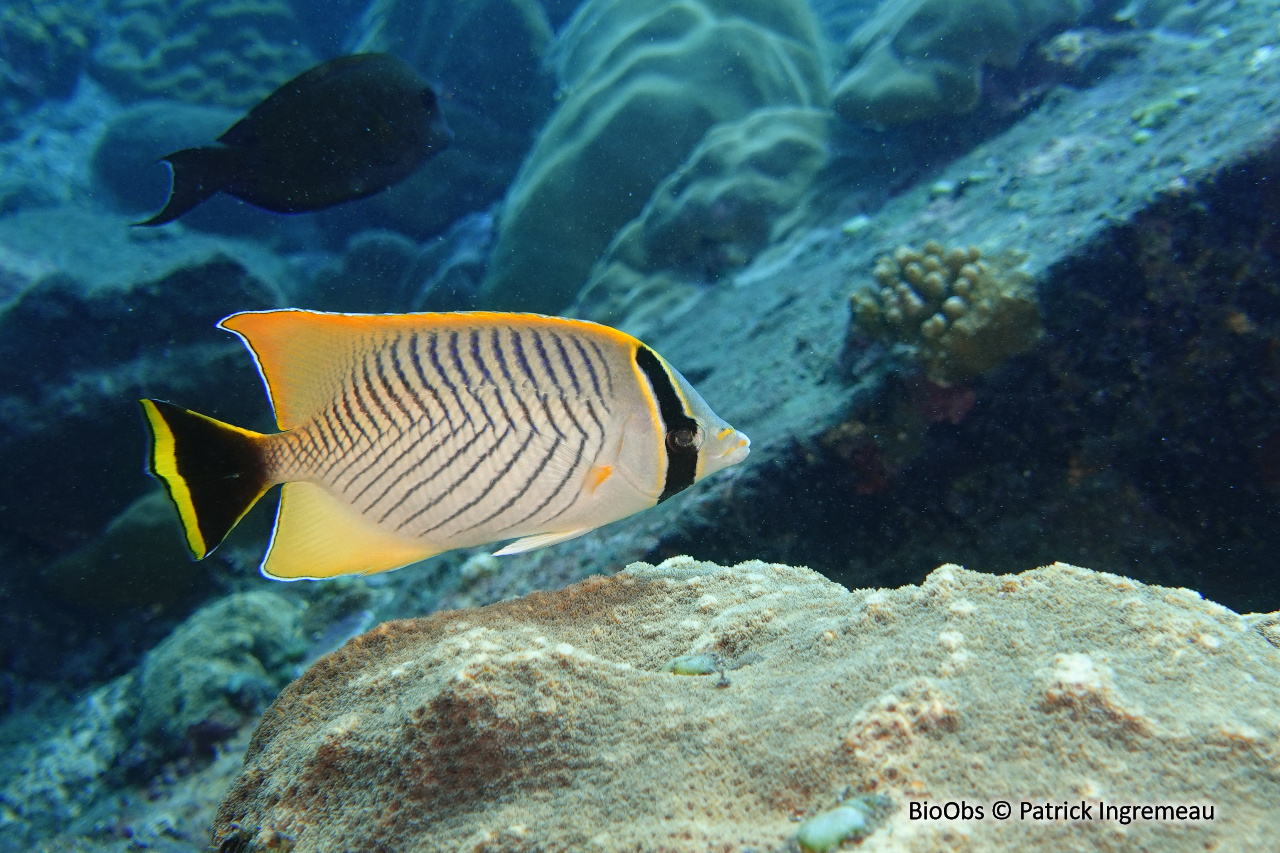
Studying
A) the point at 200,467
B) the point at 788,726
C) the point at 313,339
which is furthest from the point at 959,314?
the point at 200,467

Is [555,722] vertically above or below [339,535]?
below

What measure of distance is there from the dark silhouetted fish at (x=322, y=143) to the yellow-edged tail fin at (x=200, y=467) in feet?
6.56

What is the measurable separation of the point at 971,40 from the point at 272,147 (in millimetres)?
6937

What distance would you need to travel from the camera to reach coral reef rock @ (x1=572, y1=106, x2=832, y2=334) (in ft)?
24.1

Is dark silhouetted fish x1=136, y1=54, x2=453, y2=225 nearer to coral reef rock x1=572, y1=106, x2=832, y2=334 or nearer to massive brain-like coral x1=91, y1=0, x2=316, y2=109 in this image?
coral reef rock x1=572, y1=106, x2=832, y2=334

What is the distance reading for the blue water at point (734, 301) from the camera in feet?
10.9

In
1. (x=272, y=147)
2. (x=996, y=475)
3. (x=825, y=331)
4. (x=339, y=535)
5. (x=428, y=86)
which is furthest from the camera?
(x=825, y=331)

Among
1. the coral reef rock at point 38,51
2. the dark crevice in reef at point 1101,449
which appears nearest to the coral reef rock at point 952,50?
the dark crevice in reef at point 1101,449

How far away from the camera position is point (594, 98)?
29.6 feet

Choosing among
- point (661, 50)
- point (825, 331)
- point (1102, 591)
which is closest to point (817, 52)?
point (661, 50)

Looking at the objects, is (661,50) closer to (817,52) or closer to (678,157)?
(678,157)

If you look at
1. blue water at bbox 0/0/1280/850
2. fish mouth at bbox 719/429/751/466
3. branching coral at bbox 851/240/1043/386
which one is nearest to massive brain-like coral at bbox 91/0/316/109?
blue water at bbox 0/0/1280/850

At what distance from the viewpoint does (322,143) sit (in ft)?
11.0

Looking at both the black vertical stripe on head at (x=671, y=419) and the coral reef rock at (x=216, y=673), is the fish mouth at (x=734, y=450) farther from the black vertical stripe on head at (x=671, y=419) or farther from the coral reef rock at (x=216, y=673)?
the coral reef rock at (x=216, y=673)
